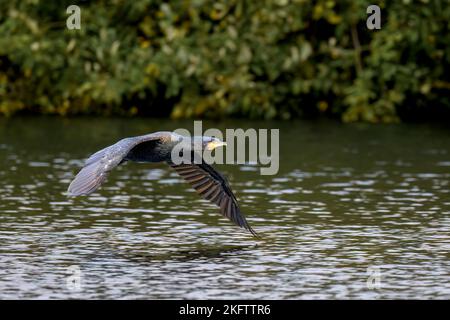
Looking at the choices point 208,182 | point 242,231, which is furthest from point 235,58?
point 208,182

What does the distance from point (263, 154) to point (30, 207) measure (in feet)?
19.3

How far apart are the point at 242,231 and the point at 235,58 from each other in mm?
11320

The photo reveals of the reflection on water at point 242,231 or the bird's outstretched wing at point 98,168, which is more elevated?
the bird's outstretched wing at point 98,168

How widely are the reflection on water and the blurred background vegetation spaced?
11.4ft

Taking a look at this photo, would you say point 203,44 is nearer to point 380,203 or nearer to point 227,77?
point 227,77

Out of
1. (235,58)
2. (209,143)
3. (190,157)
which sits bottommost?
(190,157)

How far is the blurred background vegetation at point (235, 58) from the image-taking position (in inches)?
955

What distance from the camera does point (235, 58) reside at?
2459 centimetres

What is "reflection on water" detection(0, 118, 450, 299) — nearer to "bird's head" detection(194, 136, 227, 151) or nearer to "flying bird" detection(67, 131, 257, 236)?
"flying bird" detection(67, 131, 257, 236)

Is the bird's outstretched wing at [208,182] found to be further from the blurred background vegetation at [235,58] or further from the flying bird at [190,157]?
the blurred background vegetation at [235,58]

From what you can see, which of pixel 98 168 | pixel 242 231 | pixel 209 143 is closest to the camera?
pixel 98 168

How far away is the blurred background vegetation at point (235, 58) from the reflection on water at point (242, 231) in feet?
11.4

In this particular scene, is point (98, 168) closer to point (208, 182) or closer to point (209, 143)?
point (209, 143)

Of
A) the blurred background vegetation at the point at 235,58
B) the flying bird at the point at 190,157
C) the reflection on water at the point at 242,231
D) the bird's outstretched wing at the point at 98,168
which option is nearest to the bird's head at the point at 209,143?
the flying bird at the point at 190,157
